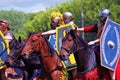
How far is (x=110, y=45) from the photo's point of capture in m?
11.4

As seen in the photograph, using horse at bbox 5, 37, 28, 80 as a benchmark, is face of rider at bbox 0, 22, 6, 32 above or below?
above

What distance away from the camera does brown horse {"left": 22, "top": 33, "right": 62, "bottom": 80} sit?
10.7 metres

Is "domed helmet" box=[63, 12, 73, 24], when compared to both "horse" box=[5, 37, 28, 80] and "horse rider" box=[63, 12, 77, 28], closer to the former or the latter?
"horse rider" box=[63, 12, 77, 28]

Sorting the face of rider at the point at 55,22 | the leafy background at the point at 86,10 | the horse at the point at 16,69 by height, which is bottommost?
the leafy background at the point at 86,10

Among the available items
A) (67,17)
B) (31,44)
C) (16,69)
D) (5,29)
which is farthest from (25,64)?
(31,44)

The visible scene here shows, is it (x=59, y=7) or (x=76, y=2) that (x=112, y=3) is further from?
(x=59, y=7)

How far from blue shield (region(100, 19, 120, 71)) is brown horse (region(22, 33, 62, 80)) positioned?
3.28 ft

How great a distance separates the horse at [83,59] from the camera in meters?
10.7

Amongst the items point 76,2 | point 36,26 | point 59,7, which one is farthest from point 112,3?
point 36,26

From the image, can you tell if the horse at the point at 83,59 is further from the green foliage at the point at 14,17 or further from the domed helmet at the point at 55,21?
the green foliage at the point at 14,17

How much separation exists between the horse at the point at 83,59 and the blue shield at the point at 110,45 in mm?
217

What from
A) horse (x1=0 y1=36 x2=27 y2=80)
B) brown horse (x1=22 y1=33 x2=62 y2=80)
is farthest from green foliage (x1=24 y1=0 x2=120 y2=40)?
brown horse (x1=22 y1=33 x2=62 y2=80)

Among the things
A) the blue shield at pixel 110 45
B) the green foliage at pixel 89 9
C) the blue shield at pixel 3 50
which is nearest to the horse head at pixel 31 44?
the blue shield at pixel 110 45

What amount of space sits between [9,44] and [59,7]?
207 ft
